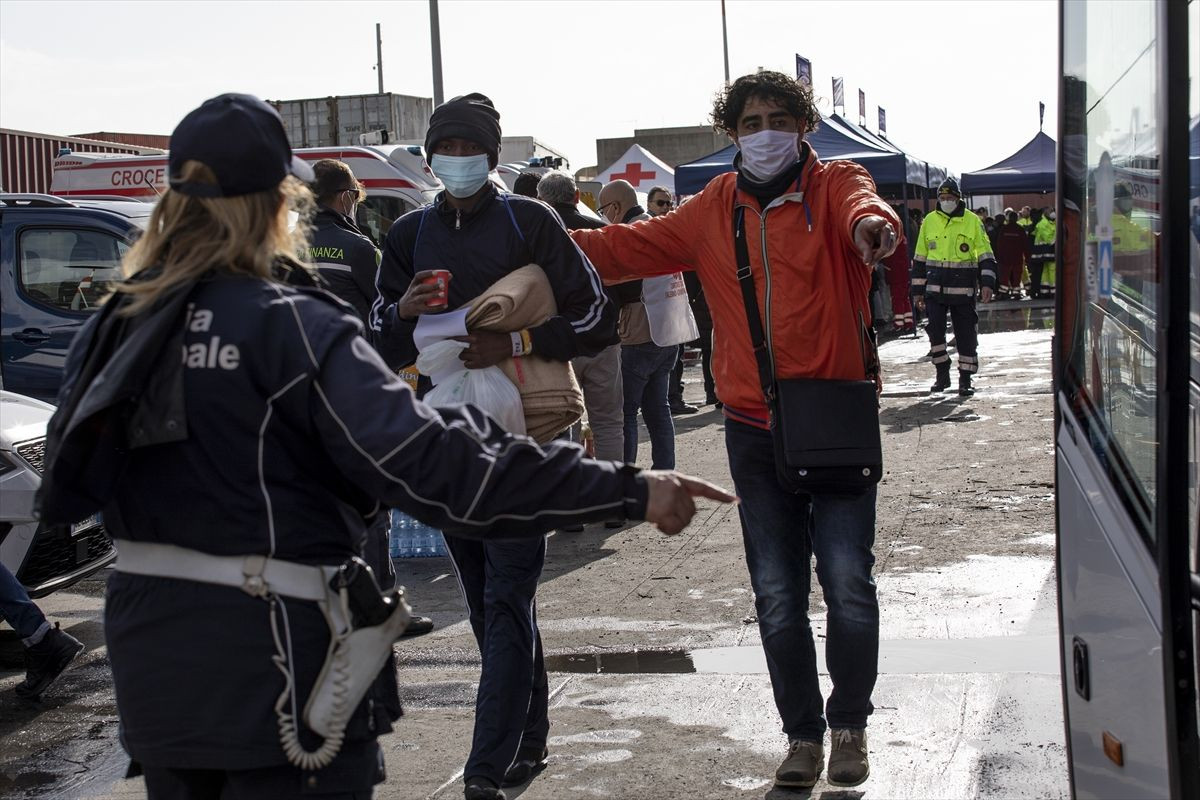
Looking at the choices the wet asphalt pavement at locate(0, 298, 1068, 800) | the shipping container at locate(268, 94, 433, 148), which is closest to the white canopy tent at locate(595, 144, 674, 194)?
the shipping container at locate(268, 94, 433, 148)

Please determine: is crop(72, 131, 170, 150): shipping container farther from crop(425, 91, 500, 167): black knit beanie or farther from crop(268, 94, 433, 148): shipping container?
crop(425, 91, 500, 167): black knit beanie

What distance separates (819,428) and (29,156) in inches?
785

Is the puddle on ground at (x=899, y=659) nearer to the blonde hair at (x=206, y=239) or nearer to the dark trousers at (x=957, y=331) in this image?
the blonde hair at (x=206, y=239)

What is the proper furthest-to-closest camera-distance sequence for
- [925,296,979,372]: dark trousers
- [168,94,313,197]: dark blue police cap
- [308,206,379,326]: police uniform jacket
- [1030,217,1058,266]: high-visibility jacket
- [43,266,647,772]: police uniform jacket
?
[1030,217,1058,266]: high-visibility jacket
[925,296,979,372]: dark trousers
[308,206,379,326]: police uniform jacket
[168,94,313,197]: dark blue police cap
[43,266,647,772]: police uniform jacket

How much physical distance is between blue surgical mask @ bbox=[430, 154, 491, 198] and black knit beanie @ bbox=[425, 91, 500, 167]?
66mm

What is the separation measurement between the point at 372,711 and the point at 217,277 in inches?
29.7

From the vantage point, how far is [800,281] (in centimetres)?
412

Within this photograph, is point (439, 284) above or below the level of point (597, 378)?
above

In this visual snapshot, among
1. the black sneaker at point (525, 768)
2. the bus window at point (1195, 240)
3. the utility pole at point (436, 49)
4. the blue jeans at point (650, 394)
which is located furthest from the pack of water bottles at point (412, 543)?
the utility pole at point (436, 49)

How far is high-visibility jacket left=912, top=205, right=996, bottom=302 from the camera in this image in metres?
13.5

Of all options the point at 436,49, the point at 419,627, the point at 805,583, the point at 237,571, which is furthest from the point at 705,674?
the point at 436,49

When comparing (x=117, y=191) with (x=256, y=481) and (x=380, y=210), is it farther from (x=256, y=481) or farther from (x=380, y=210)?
(x=256, y=481)

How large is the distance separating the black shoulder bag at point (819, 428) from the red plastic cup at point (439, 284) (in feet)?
2.78

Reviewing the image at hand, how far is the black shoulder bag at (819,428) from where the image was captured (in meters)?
4.05
